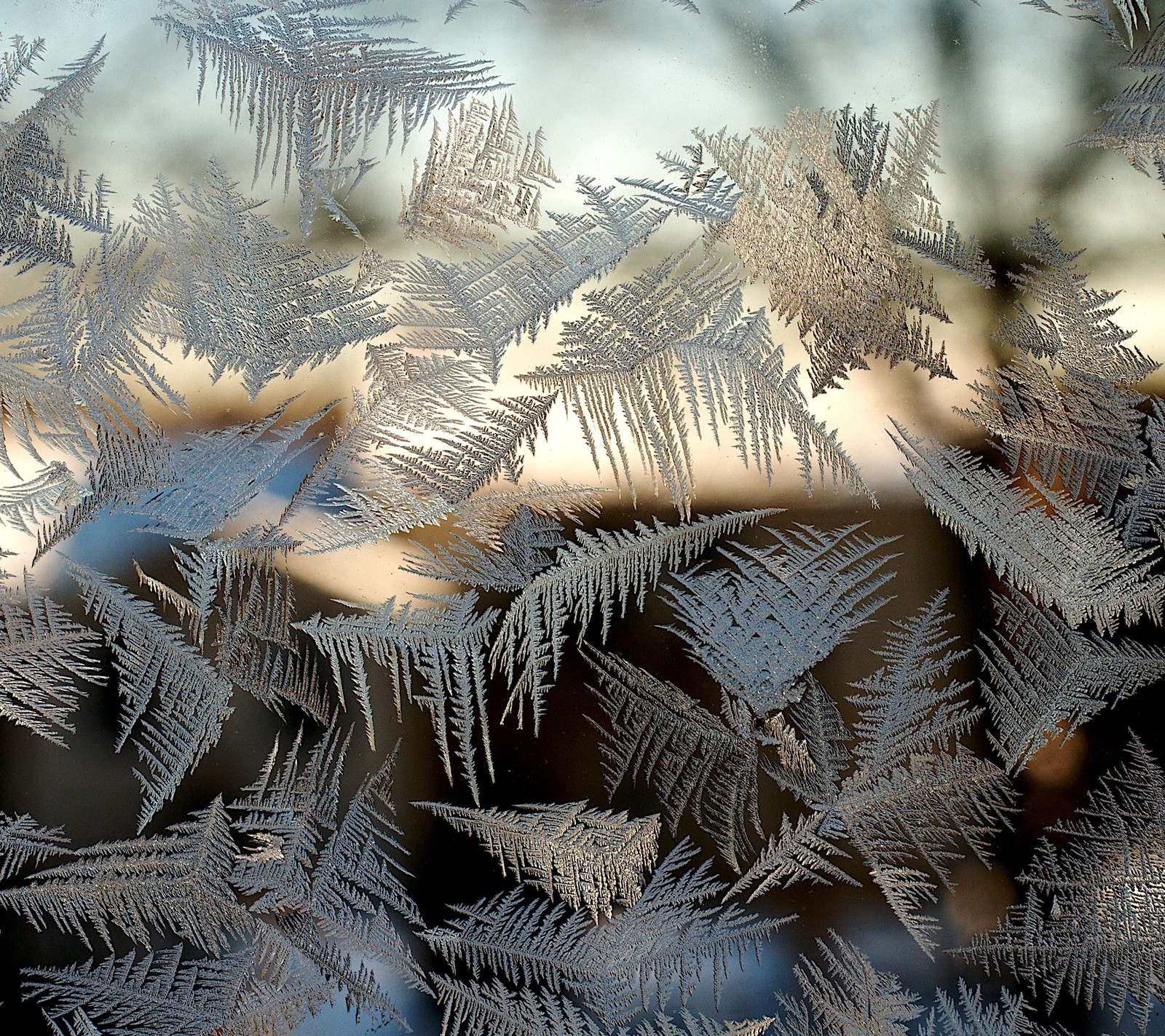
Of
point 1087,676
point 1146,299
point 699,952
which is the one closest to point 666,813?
point 699,952

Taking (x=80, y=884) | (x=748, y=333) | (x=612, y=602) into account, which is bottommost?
(x=80, y=884)

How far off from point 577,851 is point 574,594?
102 millimetres

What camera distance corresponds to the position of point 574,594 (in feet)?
1.07

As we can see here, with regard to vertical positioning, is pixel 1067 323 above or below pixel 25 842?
above

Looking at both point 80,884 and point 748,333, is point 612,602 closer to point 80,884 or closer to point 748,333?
point 748,333

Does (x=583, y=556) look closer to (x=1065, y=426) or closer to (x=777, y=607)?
(x=777, y=607)

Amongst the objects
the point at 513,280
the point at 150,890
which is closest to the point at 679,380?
the point at 513,280

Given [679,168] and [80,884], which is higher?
[679,168]

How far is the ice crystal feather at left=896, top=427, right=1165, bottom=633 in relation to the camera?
33cm

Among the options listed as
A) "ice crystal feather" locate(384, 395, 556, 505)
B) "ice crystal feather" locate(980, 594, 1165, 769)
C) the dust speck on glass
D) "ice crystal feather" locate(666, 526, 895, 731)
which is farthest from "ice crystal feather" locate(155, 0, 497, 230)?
"ice crystal feather" locate(980, 594, 1165, 769)

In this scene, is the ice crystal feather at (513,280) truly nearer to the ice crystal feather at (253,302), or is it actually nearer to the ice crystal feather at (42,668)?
the ice crystal feather at (253,302)

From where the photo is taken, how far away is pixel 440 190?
34 cm

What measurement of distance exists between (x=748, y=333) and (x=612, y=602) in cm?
12

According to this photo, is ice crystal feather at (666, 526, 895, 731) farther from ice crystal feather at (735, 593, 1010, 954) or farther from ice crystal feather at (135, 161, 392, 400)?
ice crystal feather at (135, 161, 392, 400)
